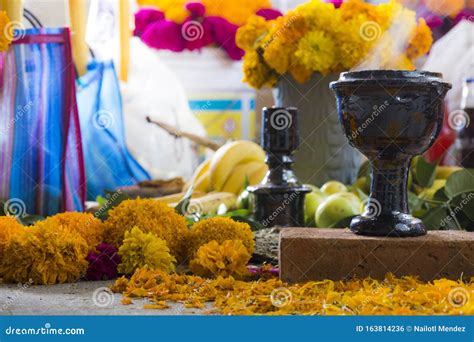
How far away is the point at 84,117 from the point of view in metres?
1.31

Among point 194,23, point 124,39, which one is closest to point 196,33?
point 194,23

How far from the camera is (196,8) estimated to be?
1.48 m

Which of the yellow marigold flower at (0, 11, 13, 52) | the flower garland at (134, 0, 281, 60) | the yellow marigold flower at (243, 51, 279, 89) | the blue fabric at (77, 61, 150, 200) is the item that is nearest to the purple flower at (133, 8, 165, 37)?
the flower garland at (134, 0, 281, 60)

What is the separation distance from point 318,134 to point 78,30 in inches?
15.2

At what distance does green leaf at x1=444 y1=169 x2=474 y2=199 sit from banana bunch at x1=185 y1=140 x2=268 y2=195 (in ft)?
1.06

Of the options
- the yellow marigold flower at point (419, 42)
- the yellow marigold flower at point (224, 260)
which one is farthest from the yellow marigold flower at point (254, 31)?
the yellow marigold flower at point (224, 260)

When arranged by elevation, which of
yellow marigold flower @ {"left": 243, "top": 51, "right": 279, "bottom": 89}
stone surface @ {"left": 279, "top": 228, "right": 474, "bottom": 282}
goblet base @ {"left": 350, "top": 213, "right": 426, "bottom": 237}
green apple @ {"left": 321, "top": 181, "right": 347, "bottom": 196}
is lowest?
green apple @ {"left": 321, "top": 181, "right": 347, "bottom": 196}

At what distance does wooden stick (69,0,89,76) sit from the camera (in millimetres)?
1122

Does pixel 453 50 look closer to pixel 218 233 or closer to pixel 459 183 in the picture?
pixel 459 183

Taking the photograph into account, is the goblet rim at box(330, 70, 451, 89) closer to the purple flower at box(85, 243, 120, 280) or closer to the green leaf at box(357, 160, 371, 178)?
the purple flower at box(85, 243, 120, 280)

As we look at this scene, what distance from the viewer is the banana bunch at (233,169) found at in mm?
1131

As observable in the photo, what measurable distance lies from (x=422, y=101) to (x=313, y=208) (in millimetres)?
346

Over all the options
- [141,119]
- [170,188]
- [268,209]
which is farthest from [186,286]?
[141,119]

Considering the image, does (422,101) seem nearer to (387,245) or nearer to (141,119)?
(387,245)
